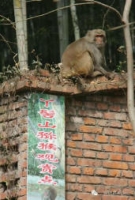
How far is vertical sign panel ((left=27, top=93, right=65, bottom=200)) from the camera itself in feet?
25.5

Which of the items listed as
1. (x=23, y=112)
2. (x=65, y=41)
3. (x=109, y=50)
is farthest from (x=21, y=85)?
(x=109, y=50)

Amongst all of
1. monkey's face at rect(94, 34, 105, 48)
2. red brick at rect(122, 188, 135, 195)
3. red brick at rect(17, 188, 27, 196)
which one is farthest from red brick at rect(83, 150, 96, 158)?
monkey's face at rect(94, 34, 105, 48)

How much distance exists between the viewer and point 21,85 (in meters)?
7.98

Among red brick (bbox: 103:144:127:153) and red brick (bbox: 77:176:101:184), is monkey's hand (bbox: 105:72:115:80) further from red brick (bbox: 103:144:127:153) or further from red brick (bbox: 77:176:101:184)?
red brick (bbox: 77:176:101:184)

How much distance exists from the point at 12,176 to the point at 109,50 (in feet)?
25.6

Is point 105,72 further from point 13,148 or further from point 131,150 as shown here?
point 13,148

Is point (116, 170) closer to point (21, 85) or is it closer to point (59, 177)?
point (59, 177)

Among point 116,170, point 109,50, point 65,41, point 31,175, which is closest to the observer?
point 31,175

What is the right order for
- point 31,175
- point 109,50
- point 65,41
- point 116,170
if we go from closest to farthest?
1. point 31,175
2. point 116,170
3. point 65,41
4. point 109,50

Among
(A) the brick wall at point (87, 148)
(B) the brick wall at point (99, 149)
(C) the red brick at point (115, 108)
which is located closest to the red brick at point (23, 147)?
(A) the brick wall at point (87, 148)

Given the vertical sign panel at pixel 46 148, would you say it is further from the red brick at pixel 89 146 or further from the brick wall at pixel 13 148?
the red brick at pixel 89 146

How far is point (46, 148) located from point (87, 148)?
0.58 meters

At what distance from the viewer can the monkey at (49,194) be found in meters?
7.75

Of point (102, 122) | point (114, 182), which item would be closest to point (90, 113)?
point (102, 122)
